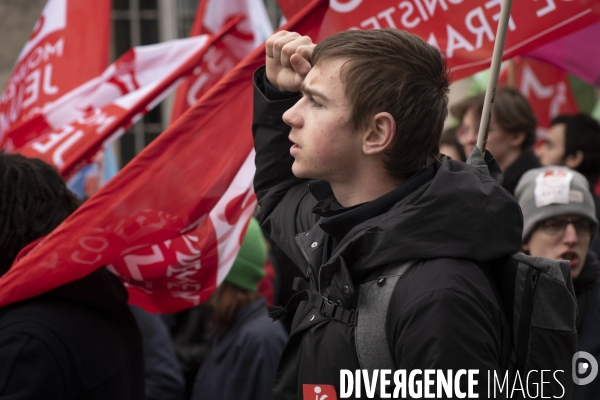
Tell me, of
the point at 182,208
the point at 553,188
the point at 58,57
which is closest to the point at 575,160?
the point at 553,188

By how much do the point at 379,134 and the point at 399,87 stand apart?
0.11 meters

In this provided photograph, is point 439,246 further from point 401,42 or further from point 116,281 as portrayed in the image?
point 116,281

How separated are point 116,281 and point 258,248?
1.21 meters

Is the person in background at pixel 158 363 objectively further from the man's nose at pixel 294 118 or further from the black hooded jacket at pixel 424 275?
the man's nose at pixel 294 118

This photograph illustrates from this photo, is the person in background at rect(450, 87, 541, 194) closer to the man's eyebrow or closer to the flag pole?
the flag pole

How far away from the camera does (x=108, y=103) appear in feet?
14.2

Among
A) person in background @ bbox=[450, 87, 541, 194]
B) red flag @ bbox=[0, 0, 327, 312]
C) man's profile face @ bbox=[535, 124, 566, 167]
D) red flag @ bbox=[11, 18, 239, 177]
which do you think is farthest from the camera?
man's profile face @ bbox=[535, 124, 566, 167]

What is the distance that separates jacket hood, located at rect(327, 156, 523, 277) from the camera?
1637mm

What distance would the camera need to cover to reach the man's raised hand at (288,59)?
2047mm

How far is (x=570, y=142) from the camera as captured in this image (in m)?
4.71

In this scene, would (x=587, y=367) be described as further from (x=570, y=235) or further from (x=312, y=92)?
(x=312, y=92)

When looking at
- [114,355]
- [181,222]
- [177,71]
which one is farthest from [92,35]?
[114,355]

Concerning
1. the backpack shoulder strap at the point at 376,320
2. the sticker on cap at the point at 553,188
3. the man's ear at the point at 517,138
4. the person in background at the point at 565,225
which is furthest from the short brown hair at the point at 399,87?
the man's ear at the point at 517,138

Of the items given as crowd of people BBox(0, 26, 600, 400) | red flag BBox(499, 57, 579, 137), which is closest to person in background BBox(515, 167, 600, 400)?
crowd of people BBox(0, 26, 600, 400)
